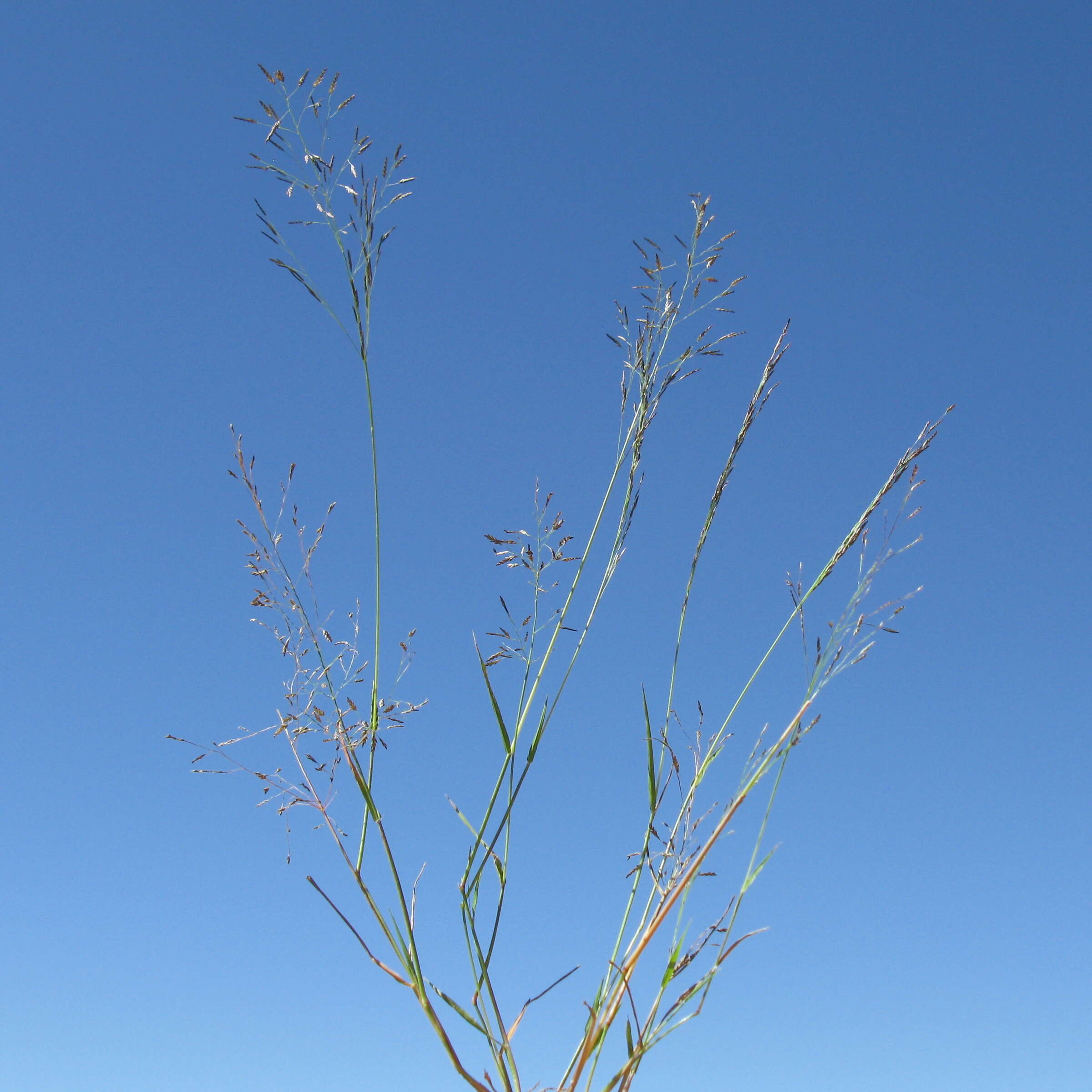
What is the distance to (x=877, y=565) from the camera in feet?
4.26

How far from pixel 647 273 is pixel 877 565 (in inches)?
21.0

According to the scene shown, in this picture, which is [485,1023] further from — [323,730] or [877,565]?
[877,565]

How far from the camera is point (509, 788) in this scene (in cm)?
130

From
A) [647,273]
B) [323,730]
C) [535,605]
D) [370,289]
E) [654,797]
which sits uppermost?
[647,273]

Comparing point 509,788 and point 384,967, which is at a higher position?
point 509,788

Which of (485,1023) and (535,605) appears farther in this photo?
(535,605)

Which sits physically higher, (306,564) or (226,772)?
(306,564)

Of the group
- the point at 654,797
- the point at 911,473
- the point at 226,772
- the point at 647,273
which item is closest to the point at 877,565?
the point at 911,473

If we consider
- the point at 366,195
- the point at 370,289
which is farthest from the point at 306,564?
the point at 366,195

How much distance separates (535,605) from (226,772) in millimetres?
460

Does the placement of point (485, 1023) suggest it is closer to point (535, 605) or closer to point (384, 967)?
point (384, 967)

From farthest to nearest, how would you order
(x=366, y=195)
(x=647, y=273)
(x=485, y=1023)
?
1. (x=647, y=273)
2. (x=366, y=195)
3. (x=485, y=1023)

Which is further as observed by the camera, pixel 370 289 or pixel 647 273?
pixel 647 273

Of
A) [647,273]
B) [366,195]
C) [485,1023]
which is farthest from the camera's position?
[647,273]
